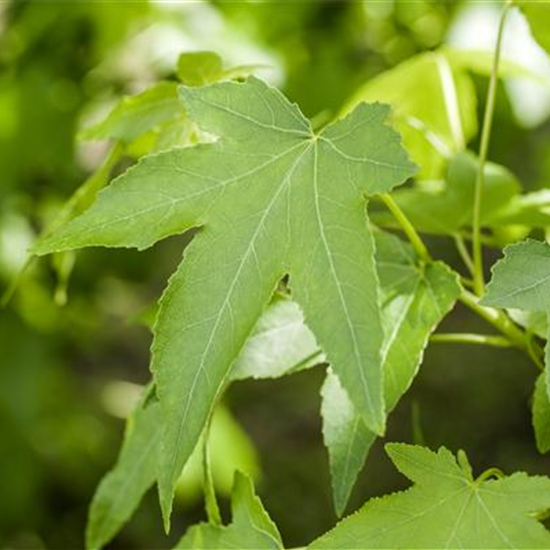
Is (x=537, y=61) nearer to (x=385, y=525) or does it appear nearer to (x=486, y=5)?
(x=486, y=5)

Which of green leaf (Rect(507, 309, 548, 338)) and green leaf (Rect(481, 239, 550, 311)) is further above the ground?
green leaf (Rect(481, 239, 550, 311))

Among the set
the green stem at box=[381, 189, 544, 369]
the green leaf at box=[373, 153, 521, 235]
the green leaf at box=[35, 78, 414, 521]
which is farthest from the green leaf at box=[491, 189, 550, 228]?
the green leaf at box=[35, 78, 414, 521]

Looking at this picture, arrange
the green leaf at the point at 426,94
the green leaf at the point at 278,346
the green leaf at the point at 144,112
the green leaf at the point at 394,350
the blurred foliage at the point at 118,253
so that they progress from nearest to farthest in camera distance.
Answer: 1. the green leaf at the point at 394,350
2. the green leaf at the point at 278,346
3. the green leaf at the point at 144,112
4. the green leaf at the point at 426,94
5. the blurred foliage at the point at 118,253

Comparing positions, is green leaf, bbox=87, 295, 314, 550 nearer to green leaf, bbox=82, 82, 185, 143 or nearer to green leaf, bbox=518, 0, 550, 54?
green leaf, bbox=82, 82, 185, 143

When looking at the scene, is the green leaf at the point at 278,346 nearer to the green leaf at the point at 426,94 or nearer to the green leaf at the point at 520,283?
the green leaf at the point at 520,283

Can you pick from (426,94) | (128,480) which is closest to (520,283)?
(128,480)

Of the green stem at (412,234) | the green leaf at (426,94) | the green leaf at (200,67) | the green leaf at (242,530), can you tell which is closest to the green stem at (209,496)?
the green leaf at (242,530)

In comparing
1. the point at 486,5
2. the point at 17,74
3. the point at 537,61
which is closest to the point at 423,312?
the point at 537,61
